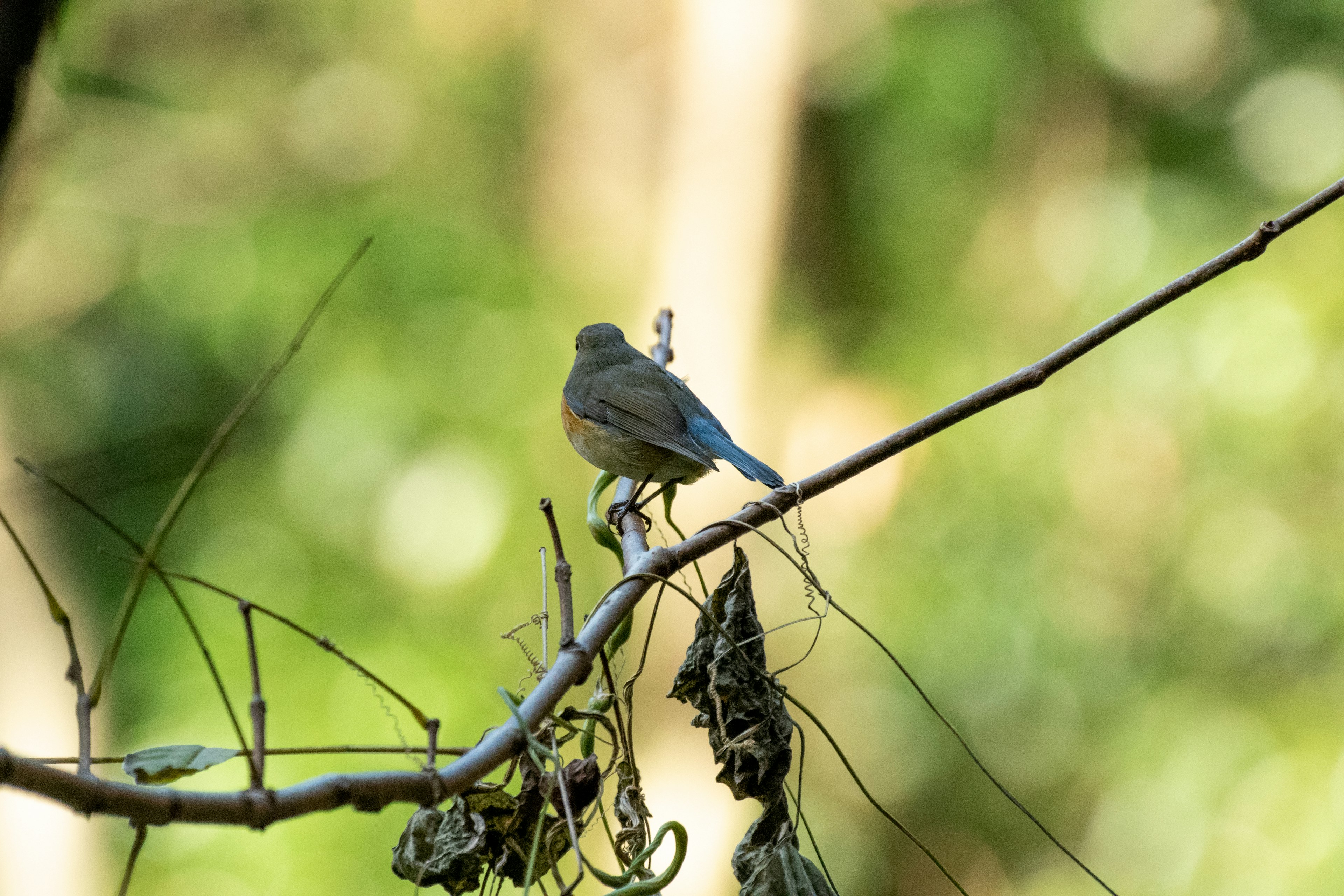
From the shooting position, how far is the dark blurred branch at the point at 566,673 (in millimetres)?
624

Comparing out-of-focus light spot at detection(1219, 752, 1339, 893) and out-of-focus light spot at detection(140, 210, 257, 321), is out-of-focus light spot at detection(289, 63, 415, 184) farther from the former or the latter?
out-of-focus light spot at detection(1219, 752, 1339, 893)

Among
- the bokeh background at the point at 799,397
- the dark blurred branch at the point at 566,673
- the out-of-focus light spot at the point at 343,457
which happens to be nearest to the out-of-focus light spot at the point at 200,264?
the bokeh background at the point at 799,397

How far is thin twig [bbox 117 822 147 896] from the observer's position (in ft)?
2.13

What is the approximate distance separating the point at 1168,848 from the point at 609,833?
5609mm

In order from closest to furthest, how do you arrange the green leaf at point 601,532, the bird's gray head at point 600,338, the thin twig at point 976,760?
the thin twig at point 976,760
the green leaf at point 601,532
the bird's gray head at point 600,338

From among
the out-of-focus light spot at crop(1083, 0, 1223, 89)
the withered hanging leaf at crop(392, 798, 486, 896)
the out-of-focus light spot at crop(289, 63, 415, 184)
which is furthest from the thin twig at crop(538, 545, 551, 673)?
the out-of-focus light spot at crop(1083, 0, 1223, 89)

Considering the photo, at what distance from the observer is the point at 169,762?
87cm

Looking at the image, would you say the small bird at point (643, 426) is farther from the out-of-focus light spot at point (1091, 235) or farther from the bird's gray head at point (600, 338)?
the out-of-focus light spot at point (1091, 235)

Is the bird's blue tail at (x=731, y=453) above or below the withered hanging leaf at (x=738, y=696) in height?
above

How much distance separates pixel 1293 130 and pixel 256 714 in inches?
296

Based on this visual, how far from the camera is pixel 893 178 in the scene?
24.5ft

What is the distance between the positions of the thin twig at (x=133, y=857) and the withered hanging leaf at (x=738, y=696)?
575 mm

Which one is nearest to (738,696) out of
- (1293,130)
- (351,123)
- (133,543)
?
(133,543)

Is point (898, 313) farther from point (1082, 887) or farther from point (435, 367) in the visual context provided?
point (1082, 887)
